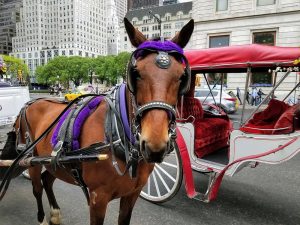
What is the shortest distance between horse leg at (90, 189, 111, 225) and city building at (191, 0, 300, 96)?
18952mm

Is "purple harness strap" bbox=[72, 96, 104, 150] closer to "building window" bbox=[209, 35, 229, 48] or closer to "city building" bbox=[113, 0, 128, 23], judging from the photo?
"building window" bbox=[209, 35, 229, 48]

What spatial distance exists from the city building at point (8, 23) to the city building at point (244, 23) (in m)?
139

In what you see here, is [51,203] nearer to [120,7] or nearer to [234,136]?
[234,136]

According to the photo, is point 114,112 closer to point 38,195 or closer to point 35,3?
point 38,195

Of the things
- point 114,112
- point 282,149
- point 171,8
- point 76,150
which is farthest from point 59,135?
point 171,8

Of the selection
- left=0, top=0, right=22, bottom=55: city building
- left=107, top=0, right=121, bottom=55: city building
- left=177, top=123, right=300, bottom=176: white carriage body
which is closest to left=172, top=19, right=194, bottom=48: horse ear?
left=177, top=123, right=300, bottom=176: white carriage body

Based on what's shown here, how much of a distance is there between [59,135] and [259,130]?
2.78m

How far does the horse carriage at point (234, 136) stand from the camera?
374 centimetres

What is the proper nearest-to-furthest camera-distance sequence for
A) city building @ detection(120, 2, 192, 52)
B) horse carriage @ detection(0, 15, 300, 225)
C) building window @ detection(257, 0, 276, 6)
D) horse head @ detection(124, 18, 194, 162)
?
horse head @ detection(124, 18, 194, 162), horse carriage @ detection(0, 15, 300, 225), building window @ detection(257, 0, 276, 6), city building @ detection(120, 2, 192, 52)

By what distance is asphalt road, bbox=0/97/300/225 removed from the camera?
12.8ft

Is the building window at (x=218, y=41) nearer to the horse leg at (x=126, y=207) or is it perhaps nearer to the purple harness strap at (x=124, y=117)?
the horse leg at (x=126, y=207)

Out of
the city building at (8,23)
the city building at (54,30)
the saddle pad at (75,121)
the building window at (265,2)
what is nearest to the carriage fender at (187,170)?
the saddle pad at (75,121)

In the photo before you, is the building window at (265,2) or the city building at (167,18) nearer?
the building window at (265,2)

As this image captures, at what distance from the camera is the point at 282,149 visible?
11.9ft
